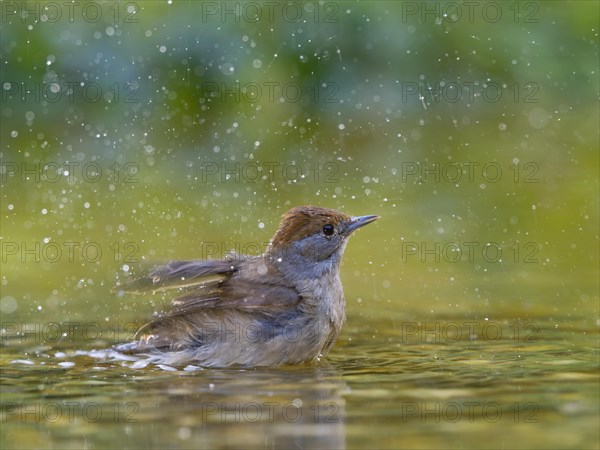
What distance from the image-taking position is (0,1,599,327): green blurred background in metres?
12.6

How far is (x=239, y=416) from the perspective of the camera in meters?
5.60

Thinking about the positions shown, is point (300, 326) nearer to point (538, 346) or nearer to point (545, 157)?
point (538, 346)

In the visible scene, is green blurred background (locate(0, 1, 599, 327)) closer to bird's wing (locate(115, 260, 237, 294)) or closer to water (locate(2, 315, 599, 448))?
bird's wing (locate(115, 260, 237, 294))

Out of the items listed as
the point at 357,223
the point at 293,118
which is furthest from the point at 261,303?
the point at 293,118

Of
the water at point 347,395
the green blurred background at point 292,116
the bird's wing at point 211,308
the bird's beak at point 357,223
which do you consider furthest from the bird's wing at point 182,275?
the green blurred background at point 292,116

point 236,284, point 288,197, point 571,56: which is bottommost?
point 236,284

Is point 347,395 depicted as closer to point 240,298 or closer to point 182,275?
point 240,298

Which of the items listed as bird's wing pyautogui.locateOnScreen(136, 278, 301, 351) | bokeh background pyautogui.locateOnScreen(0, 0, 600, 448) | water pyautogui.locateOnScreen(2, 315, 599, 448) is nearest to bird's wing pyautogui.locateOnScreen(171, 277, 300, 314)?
bird's wing pyautogui.locateOnScreen(136, 278, 301, 351)

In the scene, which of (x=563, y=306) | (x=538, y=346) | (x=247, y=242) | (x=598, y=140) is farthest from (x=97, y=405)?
(x=598, y=140)

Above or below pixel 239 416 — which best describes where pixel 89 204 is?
above

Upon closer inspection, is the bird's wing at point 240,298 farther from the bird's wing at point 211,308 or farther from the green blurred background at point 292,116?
the green blurred background at point 292,116

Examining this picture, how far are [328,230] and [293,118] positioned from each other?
735 cm

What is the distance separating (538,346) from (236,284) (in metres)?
2.11

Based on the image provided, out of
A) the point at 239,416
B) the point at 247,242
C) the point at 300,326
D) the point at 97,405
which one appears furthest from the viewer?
the point at 247,242
